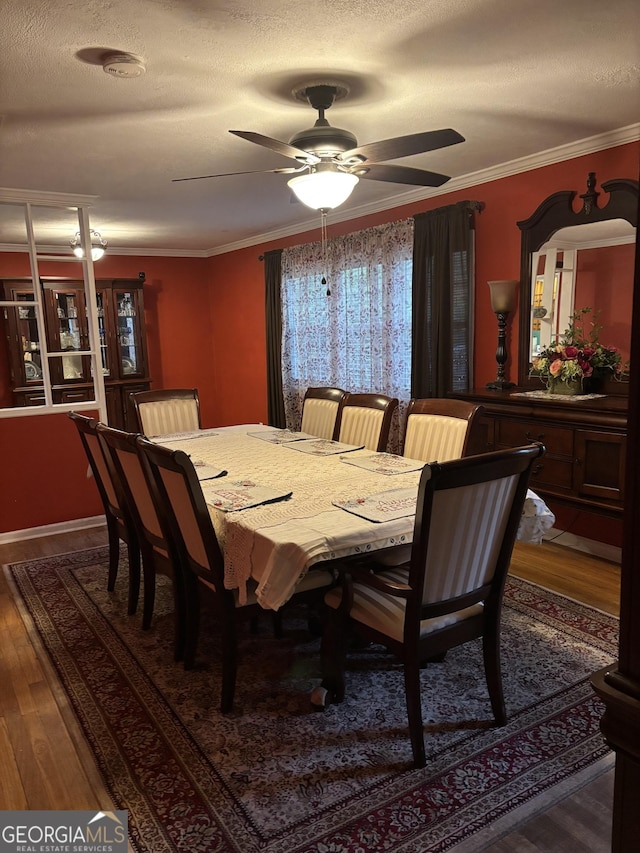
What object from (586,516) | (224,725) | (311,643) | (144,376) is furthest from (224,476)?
(144,376)

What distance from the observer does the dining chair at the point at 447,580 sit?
1.71 m

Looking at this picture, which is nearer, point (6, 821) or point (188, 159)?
point (6, 821)

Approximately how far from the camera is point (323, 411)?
3.91m

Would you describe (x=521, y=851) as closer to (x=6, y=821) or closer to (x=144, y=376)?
(x=6, y=821)

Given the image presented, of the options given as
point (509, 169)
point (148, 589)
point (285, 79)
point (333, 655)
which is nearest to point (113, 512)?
point (148, 589)

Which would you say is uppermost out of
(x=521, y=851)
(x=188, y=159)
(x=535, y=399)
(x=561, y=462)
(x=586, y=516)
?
(x=188, y=159)

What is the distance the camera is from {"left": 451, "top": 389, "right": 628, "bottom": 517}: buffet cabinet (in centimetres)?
300

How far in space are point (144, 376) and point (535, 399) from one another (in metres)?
4.68

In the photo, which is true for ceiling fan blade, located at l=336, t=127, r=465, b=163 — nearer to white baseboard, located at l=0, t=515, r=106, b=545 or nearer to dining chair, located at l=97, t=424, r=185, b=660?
dining chair, located at l=97, t=424, r=185, b=660

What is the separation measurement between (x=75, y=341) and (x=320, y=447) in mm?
4139

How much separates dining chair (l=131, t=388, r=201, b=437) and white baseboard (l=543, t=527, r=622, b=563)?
253 centimetres

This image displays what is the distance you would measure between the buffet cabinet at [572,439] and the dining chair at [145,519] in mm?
1531

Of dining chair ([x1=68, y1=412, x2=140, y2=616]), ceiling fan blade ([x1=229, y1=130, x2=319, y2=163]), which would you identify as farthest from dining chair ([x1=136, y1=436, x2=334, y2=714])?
ceiling fan blade ([x1=229, y1=130, x2=319, y2=163])

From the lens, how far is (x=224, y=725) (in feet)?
6.89
